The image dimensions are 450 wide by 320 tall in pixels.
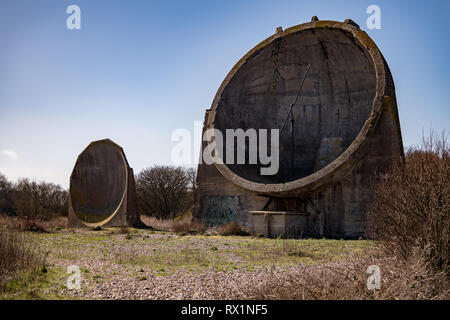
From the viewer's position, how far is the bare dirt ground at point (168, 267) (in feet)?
19.0

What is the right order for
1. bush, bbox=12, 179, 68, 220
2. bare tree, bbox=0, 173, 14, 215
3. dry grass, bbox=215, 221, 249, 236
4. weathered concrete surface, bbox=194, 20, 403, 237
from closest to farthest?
weathered concrete surface, bbox=194, 20, 403, 237 → dry grass, bbox=215, 221, 249, 236 → bush, bbox=12, 179, 68, 220 → bare tree, bbox=0, 173, 14, 215

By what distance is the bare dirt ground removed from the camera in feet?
19.0

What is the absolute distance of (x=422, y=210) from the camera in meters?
6.32

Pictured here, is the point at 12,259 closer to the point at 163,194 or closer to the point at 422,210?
the point at 422,210

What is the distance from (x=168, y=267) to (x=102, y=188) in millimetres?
11805

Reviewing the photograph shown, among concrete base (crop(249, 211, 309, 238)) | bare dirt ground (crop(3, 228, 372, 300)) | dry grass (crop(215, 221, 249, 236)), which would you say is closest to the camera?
bare dirt ground (crop(3, 228, 372, 300))

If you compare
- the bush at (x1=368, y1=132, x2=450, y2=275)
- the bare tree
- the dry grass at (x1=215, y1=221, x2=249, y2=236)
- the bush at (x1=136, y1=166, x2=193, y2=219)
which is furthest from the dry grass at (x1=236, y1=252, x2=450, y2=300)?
the bare tree

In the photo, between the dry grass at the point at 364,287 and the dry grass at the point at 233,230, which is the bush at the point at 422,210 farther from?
the dry grass at the point at 233,230

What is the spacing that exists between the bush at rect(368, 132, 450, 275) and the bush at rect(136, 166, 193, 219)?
860 inches

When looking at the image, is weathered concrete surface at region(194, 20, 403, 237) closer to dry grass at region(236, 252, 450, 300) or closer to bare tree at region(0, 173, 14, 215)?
dry grass at region(236, 252, 450, 300)

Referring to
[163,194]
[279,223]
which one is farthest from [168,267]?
[163,194]

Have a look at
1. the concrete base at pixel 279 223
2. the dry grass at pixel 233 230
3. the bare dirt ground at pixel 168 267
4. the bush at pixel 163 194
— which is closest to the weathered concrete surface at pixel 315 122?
the concrete base at pixel 279 223
